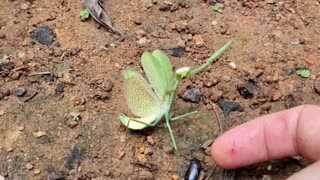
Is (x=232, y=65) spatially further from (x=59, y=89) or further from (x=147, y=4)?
(x=59, y=89)

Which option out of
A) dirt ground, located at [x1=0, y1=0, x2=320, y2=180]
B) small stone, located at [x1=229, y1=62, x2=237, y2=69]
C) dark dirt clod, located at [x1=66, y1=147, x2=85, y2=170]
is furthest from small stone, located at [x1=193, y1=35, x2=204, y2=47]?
dark dirt clod, located at [x1=66, y1=147, x2=85, y2=170]

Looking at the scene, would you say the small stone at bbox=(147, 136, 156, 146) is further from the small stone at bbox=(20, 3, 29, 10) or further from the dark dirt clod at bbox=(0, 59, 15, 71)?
the small stone at bbox=(20, 3, 29, 10)

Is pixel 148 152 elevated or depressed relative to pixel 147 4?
depressed

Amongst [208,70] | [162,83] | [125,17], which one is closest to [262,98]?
[208,70]

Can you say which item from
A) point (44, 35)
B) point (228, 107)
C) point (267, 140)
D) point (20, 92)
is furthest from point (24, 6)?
point (267, 140)

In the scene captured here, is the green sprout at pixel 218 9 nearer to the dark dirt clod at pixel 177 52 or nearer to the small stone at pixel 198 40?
the small stone at pixel 198 40

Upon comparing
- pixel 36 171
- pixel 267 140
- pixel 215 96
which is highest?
pixel 267 140
